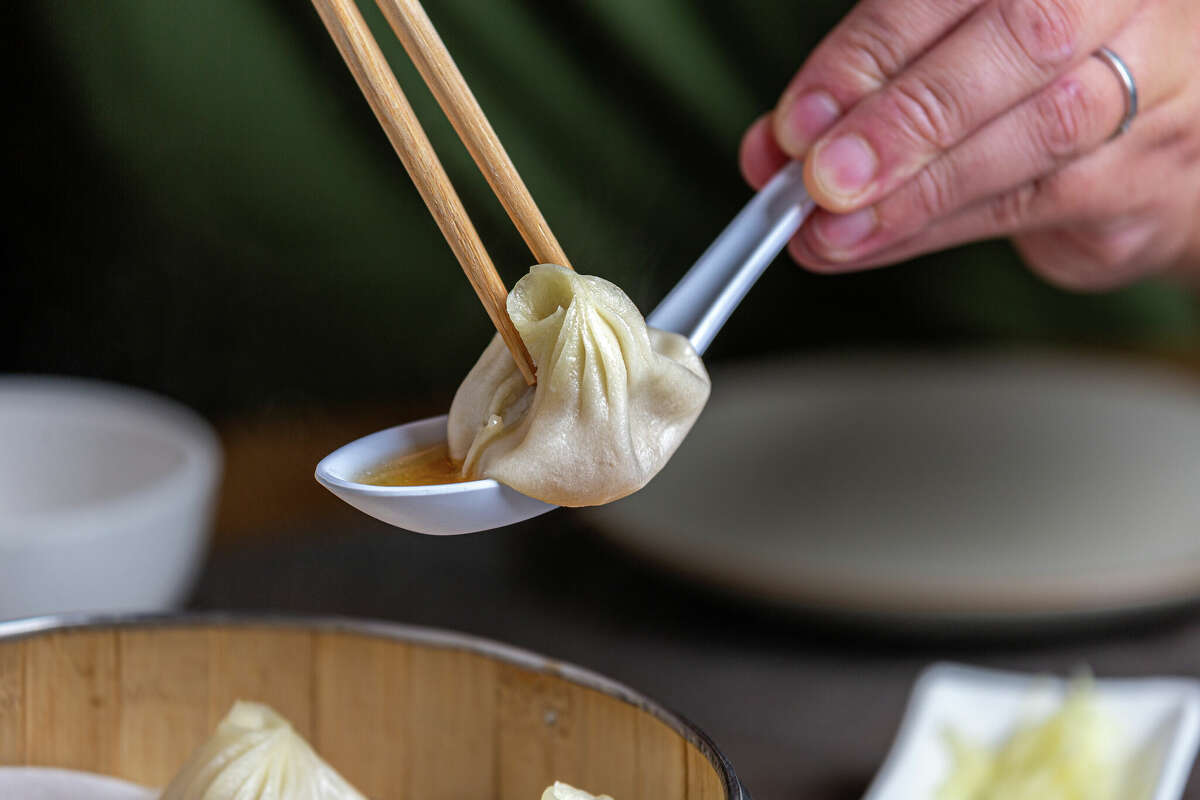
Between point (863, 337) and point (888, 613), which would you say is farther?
point (863, 337)

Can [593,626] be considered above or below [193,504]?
below

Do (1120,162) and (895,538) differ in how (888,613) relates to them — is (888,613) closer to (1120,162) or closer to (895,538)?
(895,538)

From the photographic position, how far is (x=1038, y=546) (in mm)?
1403

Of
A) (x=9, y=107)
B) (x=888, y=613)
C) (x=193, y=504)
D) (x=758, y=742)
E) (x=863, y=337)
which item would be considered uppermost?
(x=9, y=107)

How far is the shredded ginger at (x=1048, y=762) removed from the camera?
1098 millimetres

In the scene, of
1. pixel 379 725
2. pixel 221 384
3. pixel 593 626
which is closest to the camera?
pixel 379 725

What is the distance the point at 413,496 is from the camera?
667 millimetres

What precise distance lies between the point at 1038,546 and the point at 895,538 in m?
0.16

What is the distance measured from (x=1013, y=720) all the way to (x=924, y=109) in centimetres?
59

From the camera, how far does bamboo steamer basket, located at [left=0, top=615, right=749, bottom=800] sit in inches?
27.4

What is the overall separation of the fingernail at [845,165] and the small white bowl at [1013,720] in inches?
19.8

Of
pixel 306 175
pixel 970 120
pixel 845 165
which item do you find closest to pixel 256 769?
pixel 845 165

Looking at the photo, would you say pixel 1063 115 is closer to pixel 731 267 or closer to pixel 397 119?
pixel 731 267

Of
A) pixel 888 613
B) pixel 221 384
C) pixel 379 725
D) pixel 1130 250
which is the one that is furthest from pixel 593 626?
pixel 221 384
